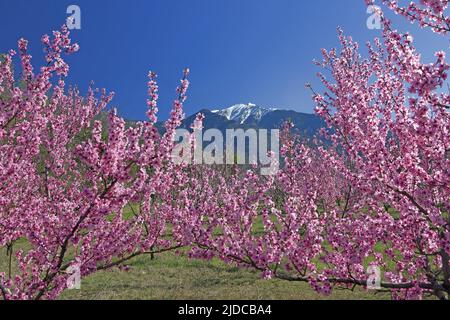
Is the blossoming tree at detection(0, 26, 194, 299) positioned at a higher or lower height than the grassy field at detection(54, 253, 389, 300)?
higher

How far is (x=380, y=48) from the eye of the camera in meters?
9.91

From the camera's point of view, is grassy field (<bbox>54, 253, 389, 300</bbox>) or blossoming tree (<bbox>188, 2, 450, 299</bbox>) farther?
grassy field (<bbox>54, 253, 389, 300</bbox>)

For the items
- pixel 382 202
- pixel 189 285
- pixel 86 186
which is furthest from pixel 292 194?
pixel 189 285

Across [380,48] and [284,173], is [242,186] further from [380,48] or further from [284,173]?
[380,48]

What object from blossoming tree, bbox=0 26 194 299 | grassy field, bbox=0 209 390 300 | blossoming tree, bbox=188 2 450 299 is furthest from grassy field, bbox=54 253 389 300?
blossoming tree, bbox=188 2 450 299

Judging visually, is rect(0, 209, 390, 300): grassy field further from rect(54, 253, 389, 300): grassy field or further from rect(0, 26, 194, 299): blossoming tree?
rect(0, 26, 194, 299): blossoming tree

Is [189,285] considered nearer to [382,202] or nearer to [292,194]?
[292,194]

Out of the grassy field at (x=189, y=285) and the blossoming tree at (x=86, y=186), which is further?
the grassy field at (x=189, y=285)

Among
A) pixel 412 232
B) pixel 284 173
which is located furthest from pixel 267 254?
pixel 412 232

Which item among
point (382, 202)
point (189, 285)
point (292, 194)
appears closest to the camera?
point (382, 202)

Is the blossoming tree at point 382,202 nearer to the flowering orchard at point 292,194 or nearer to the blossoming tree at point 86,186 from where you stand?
the flowering orchard at point 292,194

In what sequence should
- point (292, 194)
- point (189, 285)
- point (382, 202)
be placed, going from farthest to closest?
1. point (189, 285)
2. point (292, 194)
3. point (382, 202)

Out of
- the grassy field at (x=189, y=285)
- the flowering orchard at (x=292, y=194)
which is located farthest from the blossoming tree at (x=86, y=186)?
the grassy field at (x=189, y=285)
